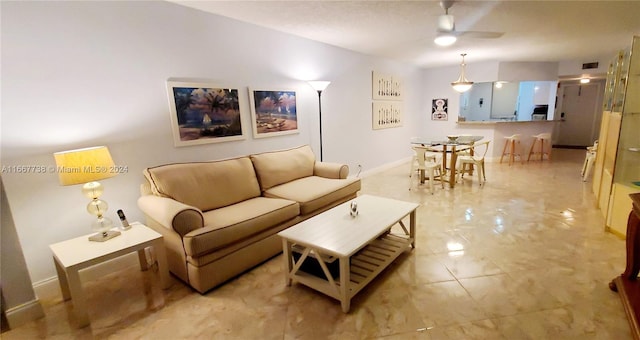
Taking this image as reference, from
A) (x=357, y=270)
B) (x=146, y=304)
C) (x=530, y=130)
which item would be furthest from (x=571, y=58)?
(x=146, y=304)

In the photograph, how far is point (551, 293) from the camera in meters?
2.09

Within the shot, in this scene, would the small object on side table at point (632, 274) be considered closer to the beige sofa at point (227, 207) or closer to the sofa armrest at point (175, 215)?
the beige sofa at point (227, 207)

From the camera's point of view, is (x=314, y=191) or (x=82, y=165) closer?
(x=82, y=165)

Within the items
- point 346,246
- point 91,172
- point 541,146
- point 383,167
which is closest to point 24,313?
point 91,172

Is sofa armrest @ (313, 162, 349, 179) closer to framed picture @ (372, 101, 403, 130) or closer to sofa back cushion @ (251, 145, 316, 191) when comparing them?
sofa back cushion @ (251, 145, 316, 191)

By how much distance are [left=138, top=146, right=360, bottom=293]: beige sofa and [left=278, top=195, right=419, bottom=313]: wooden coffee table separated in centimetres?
39

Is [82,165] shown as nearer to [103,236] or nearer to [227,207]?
[103,236]

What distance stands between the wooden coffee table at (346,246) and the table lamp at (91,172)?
52.7 inches

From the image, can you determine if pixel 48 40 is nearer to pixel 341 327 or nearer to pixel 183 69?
pixel 183 69

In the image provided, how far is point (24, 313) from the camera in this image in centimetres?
199

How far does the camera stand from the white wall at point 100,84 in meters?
2.11

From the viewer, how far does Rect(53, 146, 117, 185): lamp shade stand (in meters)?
1.99

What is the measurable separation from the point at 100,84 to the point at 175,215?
131cm

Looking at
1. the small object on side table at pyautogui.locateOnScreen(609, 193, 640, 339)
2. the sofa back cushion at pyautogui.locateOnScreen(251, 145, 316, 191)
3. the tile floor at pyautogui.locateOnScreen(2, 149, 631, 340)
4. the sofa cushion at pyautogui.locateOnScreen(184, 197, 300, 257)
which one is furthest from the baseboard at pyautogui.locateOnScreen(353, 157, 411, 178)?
the small object on side table at pyautogui.locateOnScreen(609, 193, 640, 339)
